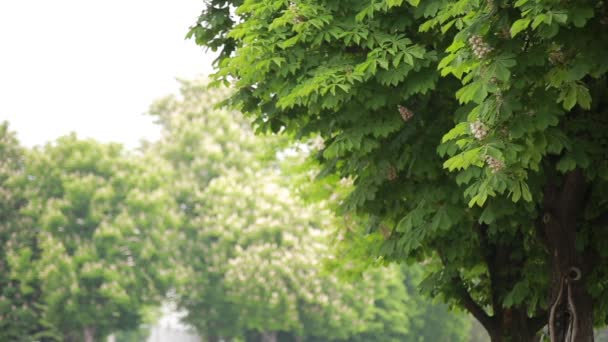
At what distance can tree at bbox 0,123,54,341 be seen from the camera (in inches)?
1719

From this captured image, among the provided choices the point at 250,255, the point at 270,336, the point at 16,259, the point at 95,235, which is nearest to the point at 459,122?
the point at 16,259

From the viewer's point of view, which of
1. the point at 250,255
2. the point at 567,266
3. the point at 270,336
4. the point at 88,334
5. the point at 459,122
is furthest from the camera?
the point at 270,336

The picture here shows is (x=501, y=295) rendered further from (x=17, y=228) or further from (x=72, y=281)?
(x=17, y=228)

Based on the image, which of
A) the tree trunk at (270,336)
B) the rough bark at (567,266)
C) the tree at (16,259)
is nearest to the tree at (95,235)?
the tree at (16,259)

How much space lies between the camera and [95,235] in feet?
152

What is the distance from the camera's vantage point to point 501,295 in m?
15.0

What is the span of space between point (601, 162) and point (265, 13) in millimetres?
5042

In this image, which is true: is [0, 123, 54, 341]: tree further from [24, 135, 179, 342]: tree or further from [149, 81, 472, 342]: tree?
[149, 81, 472, 342]: tree

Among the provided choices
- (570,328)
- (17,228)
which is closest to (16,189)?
(17,228)

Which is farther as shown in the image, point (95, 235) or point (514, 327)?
point (95, 235)

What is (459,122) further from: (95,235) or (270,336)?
(270,336)

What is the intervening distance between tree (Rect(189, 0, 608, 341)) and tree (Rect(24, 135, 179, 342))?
32125 mm

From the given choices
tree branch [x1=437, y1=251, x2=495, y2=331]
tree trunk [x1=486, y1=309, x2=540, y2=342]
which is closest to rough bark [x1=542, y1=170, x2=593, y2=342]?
tree trunk [x1=486, y1=309, x2=540, y2=342]

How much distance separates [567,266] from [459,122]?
117 inches
